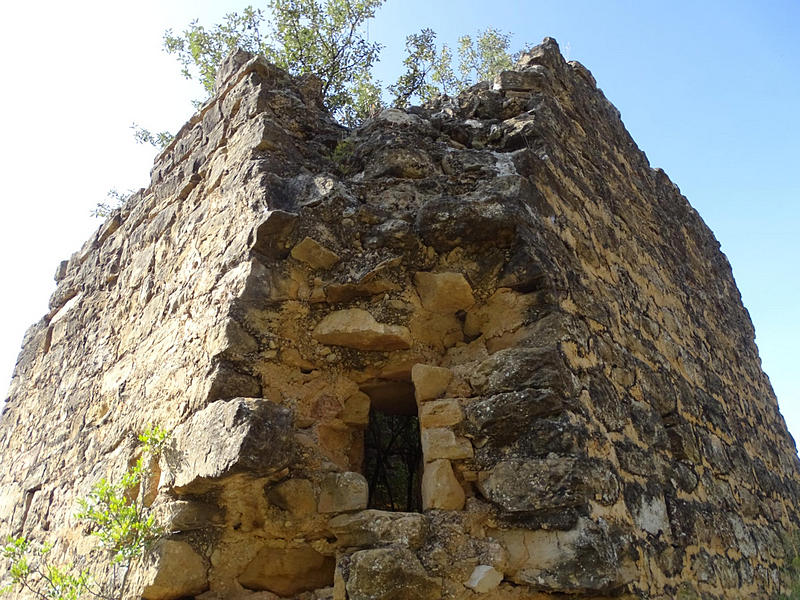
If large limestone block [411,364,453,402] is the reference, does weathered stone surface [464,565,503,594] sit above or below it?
below

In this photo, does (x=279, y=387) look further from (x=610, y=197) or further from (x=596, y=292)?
(x=610, y=197)

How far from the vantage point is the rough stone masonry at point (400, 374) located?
7.95ft

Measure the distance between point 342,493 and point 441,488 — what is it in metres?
0.36

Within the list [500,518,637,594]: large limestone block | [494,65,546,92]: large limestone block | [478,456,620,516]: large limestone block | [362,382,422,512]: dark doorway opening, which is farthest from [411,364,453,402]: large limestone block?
[494,65,546,92]: large limestone block

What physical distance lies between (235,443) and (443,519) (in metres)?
0.78

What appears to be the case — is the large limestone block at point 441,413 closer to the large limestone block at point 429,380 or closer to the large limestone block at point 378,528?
the large limestone block at point 429,380

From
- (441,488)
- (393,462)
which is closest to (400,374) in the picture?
(441,488)

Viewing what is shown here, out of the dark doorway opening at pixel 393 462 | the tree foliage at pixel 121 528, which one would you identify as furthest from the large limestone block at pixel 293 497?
the dark doorway opening at pixel 393 462

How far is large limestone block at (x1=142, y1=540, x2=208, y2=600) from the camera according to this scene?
2383 millimetres

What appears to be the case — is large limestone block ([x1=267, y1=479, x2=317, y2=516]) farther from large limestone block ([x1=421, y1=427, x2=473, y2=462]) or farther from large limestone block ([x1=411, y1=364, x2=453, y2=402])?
large limestone block ([x1=411, y1=364, x2=453, y2=402])

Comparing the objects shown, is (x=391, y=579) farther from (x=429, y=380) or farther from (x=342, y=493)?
(x=429, y=380)

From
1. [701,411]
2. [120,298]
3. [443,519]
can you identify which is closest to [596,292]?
[701,411]

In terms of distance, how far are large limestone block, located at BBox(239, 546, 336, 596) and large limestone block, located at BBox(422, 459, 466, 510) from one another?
1.44 feet

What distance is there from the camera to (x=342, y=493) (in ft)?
8.33
